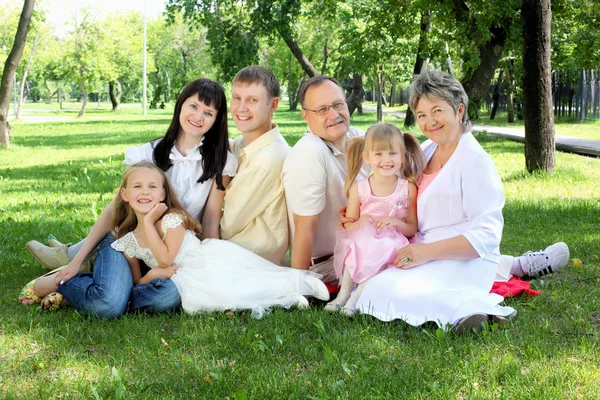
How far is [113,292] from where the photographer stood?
15.4 ft

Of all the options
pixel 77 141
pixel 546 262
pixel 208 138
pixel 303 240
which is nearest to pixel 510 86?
pixel 77 141

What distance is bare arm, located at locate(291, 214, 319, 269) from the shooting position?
5016mm

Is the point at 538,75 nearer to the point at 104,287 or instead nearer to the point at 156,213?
the point at 156,213

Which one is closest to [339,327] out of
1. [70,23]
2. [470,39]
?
[470,39]

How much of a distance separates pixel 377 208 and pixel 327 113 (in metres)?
0.79

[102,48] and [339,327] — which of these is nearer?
[339,327]

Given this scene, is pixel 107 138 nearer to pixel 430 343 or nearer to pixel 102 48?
pixel 430 343

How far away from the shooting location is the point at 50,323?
4.61 meters

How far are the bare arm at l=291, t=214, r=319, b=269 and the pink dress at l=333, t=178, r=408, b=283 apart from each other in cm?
26

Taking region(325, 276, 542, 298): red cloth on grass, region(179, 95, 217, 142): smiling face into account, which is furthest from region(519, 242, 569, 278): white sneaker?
region(179, 95, 217, 142): smiling face

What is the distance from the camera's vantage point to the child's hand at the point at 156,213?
490 cm

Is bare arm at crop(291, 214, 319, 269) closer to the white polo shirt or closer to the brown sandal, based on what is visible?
the white polo shirt

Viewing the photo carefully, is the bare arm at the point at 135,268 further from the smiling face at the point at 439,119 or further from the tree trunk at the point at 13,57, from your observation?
the tree trunk at the point at 13,57

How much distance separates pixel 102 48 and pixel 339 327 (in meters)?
53.8
